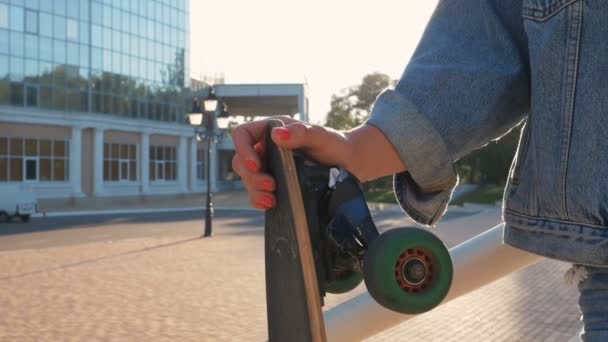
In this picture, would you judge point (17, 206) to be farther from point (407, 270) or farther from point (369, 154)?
point (407, 270)

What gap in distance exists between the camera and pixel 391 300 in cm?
114

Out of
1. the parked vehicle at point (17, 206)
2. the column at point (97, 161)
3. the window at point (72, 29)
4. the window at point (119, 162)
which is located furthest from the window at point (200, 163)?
the parked vehicle at point (17, 206)

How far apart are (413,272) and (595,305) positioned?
30 cm

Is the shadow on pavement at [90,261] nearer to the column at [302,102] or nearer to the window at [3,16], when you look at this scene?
the window at [3,16]

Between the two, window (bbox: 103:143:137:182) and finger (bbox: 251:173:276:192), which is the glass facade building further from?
finger (bbox: 251:173:276:192)

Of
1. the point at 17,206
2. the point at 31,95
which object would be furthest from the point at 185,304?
the point at 31,95

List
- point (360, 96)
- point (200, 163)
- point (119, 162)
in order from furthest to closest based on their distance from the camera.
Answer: point (360, 96) → point (200, 163) → point (119, 162)

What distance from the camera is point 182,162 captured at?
55.6 meters

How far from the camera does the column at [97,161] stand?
4584 centimetres

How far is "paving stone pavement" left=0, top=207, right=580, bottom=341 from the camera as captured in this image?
830 cm

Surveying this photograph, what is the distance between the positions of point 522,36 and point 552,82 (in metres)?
0.18

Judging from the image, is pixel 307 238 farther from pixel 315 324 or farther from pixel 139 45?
pixel 139 45

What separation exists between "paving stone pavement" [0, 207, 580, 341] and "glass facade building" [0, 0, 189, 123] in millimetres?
27634

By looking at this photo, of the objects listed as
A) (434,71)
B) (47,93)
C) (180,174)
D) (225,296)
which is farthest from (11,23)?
(434,71)
